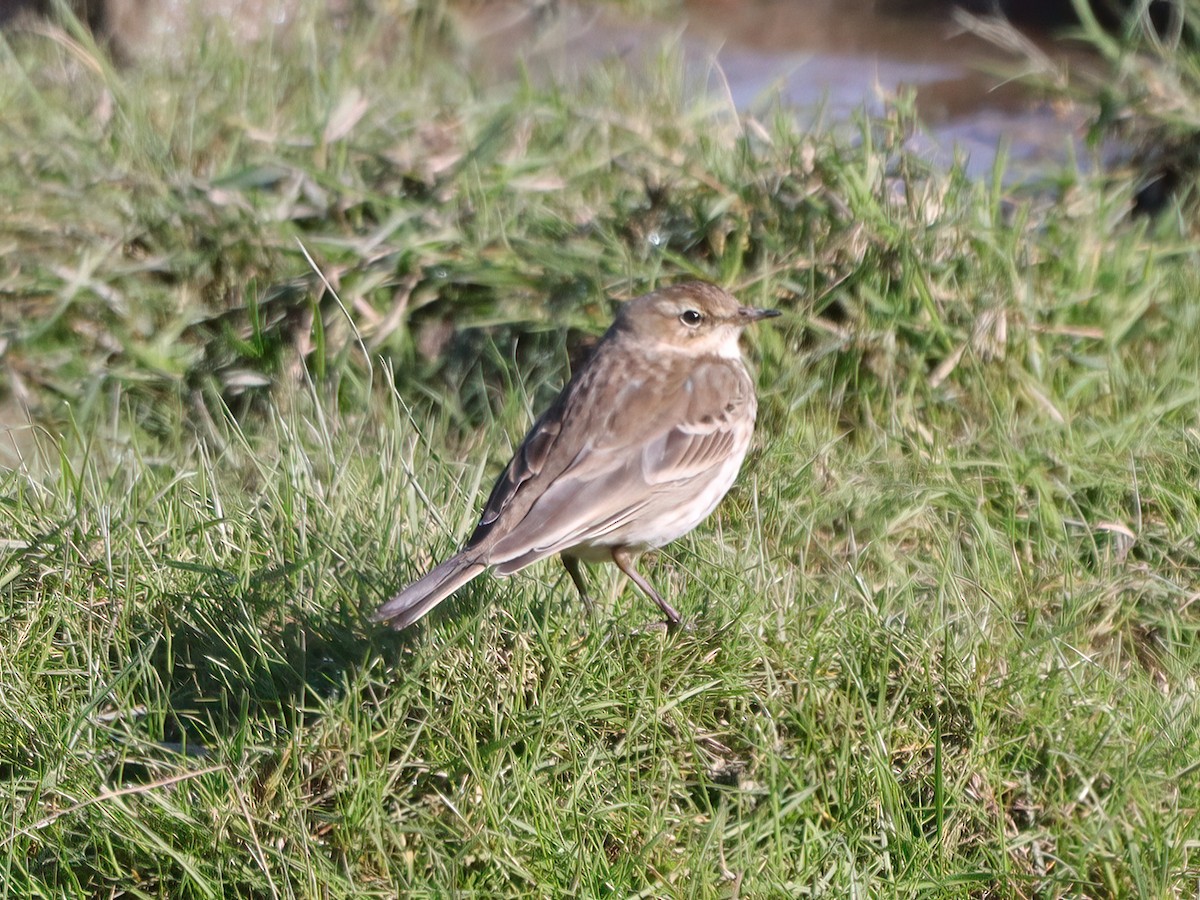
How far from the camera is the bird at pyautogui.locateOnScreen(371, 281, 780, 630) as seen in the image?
4062mm

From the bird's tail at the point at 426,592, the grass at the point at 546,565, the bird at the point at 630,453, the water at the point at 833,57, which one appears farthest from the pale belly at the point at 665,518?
the water at the point at 833,57

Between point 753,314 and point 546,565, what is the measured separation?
1142 millimetres

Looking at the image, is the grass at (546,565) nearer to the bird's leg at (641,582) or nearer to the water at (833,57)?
the bird's leg at (641,582)

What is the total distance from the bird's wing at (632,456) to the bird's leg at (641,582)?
0.17m

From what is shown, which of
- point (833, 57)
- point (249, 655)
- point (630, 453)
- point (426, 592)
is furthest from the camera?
point (833, 57)

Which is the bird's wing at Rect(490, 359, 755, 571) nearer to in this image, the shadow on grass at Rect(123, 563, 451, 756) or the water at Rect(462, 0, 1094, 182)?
the shadow on grass at Rect(123, 563, 451, 756)

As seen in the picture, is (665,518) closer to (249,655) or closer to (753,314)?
(753,314)

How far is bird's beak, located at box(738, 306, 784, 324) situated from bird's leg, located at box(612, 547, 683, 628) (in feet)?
3.29

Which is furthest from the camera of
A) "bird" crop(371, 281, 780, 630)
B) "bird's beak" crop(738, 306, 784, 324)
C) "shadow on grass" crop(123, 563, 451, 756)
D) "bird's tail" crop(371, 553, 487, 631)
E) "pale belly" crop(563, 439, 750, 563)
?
"bird's beak" crop(738, 306, 784, 324)

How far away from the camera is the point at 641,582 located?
439cm

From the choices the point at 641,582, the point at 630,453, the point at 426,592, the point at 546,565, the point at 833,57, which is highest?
the point at 426,592

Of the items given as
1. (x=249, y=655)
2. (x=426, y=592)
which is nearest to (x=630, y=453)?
(x=426, y=592)

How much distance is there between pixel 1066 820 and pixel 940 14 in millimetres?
7363

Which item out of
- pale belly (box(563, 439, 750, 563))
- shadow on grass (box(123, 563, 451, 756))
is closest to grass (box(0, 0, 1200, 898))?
shadow on grass (box(123, 563, 451, 756))
